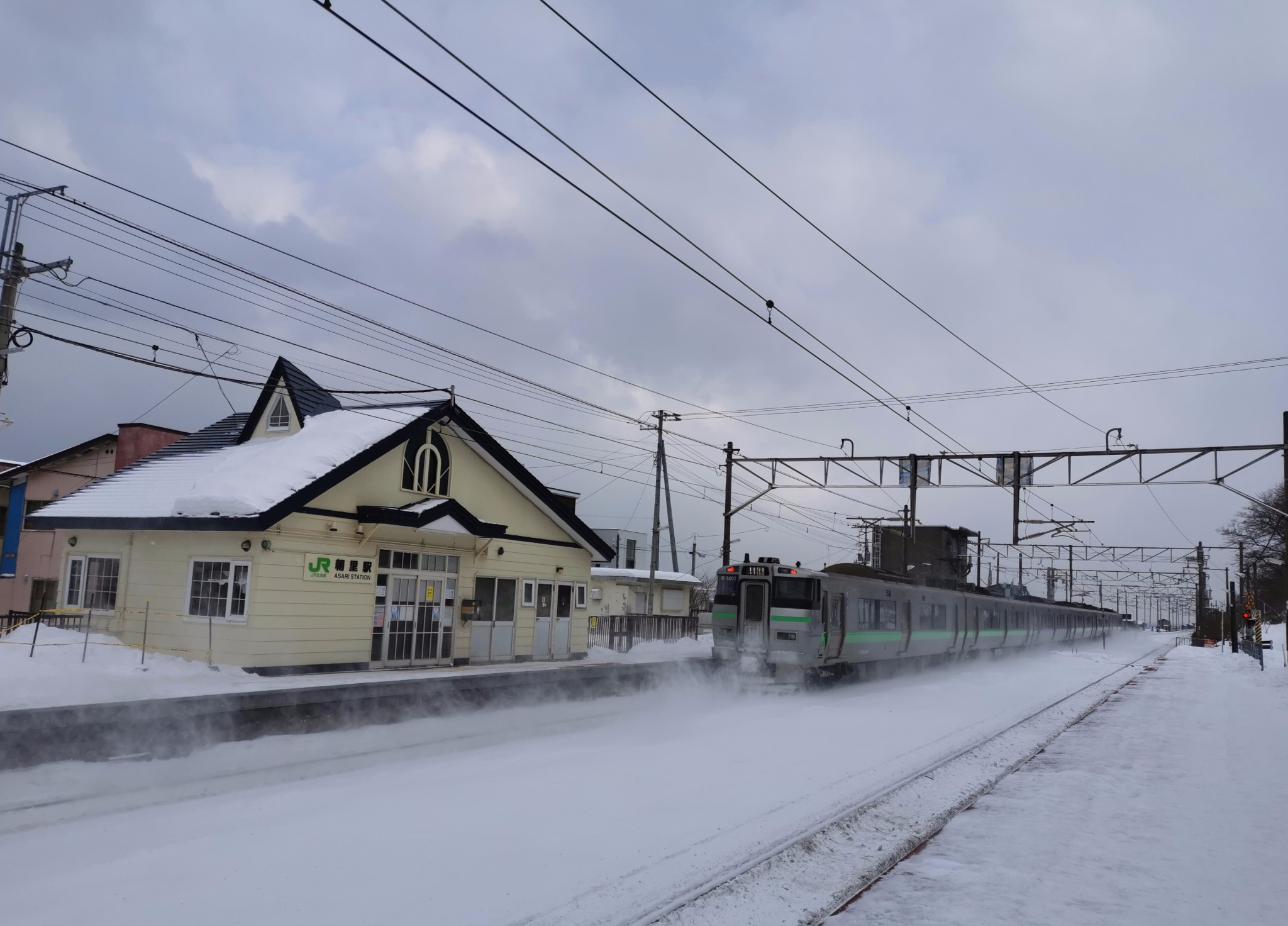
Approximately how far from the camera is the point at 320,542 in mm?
17656

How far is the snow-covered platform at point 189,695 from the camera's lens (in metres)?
8.34

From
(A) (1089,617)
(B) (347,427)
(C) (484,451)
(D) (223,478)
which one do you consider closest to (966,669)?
(C) (484,451)

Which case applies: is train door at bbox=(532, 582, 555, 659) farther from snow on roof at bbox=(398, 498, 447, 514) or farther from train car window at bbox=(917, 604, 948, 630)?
train car window at bbox=(917, 604, 948, 630)

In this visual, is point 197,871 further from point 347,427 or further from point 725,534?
point 725,534

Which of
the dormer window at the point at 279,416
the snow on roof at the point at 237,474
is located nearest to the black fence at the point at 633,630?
the snow on roof at the point at 237,474

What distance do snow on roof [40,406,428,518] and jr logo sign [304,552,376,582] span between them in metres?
1.54

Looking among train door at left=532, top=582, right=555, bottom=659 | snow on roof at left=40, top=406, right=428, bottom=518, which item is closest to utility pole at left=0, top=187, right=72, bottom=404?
snow on roof at left=40, top=406, right=428, bottom=518

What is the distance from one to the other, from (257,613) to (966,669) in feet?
72.7

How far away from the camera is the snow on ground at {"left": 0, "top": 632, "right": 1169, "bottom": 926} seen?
5859 mm

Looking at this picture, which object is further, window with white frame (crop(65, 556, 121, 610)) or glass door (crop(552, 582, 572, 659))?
glass door (crop(552, 582, 572, 659))

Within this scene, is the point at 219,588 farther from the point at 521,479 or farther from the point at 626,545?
the point at 626,545

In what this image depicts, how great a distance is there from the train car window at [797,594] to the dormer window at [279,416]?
454 inches

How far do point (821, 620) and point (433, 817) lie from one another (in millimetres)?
12698

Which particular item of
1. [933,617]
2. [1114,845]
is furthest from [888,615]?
[1114,845]
